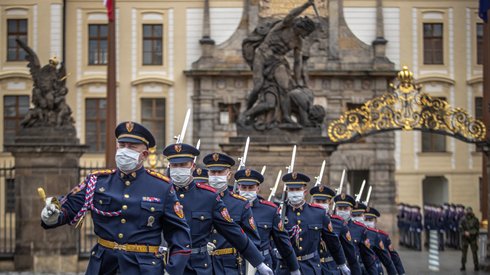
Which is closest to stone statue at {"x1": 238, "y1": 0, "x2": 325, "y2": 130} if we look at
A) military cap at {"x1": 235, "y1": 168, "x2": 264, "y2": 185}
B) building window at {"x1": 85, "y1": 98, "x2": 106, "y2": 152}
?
military cap at {"x1": 235, "y1": 168, "x2": 264, "y2": 185}

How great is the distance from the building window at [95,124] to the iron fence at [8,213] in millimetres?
4024

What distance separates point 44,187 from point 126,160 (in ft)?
43.9

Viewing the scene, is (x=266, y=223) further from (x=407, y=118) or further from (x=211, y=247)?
(x=407, y=118)

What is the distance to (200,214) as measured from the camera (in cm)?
940

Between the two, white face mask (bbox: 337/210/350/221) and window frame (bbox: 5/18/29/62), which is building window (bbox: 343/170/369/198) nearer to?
window frame (bbox: 5/18/29/62)

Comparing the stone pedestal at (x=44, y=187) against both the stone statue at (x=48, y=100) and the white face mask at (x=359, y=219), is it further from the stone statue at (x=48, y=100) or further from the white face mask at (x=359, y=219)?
the white face mask at (x=359, y=219)

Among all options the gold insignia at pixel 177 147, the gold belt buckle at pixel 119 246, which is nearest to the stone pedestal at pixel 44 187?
the gold insignia at pixel 177 147

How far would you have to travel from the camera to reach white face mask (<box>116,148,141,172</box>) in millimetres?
7832

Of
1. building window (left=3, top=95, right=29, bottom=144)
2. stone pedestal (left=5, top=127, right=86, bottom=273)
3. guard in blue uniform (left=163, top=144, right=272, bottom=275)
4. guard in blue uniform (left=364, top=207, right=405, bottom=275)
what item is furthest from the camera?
building window (left=3, top=95, right=29, bottom=144)

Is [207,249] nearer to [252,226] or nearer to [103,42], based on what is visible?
[252,226]

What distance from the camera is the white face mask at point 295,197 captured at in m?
12.9

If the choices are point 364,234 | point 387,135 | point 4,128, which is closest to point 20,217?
point 364,234

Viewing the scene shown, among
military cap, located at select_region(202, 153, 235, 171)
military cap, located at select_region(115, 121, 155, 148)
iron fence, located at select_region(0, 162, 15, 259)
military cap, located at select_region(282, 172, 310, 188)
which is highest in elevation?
military cap, located at select_region(115, 121, 155, 148)

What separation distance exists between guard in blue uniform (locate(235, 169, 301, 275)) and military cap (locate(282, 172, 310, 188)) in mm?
960
